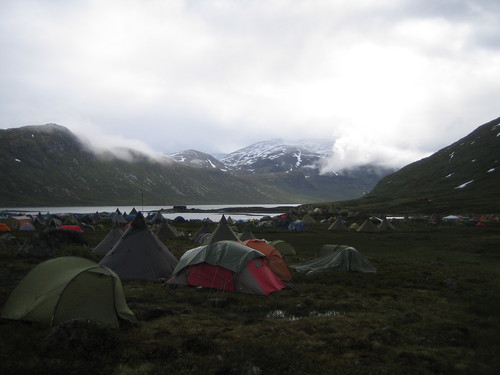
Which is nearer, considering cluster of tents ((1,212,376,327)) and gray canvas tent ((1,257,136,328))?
gray canvas tent ((1,257,136,328))

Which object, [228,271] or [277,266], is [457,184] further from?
[228,271]

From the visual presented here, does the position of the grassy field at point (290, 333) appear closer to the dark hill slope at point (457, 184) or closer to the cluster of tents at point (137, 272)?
the cluster of tents at point (137, 272)

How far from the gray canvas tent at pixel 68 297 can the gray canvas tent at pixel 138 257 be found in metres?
7.86

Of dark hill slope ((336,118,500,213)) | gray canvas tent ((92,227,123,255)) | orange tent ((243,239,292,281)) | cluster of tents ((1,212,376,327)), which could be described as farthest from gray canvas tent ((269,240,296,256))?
dark hill slope ((336,118,500,213))

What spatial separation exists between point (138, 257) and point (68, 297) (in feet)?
31.4

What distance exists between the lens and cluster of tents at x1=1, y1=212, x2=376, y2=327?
1224 centimetres

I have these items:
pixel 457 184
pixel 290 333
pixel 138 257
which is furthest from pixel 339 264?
pixel 457 184

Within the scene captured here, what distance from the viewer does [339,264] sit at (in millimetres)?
24906

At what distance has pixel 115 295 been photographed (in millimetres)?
12727

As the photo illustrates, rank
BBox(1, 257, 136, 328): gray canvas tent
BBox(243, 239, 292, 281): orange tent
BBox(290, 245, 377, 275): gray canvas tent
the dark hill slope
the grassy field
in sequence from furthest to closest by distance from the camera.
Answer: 1. the dark hill slope
2. BBox(290, 245, 377, 275): gray canvas tent
3. BBox(243, 239, 292, 281): orange tent
4. BBox(1, 257, 136, 328): gray canvas tent
5. the grassy field

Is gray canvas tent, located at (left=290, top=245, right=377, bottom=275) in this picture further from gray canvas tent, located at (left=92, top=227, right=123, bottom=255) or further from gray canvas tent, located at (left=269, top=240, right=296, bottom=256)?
gray canvas tent, located at (left=92, top=227, right=123, bottom=255)

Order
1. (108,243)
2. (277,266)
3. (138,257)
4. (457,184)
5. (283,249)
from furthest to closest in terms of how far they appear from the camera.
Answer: (457,184)
(283,249)
(108,243)
(277,266)
(138,257)

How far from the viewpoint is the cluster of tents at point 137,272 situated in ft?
40.2

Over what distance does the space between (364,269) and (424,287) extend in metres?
4.51
